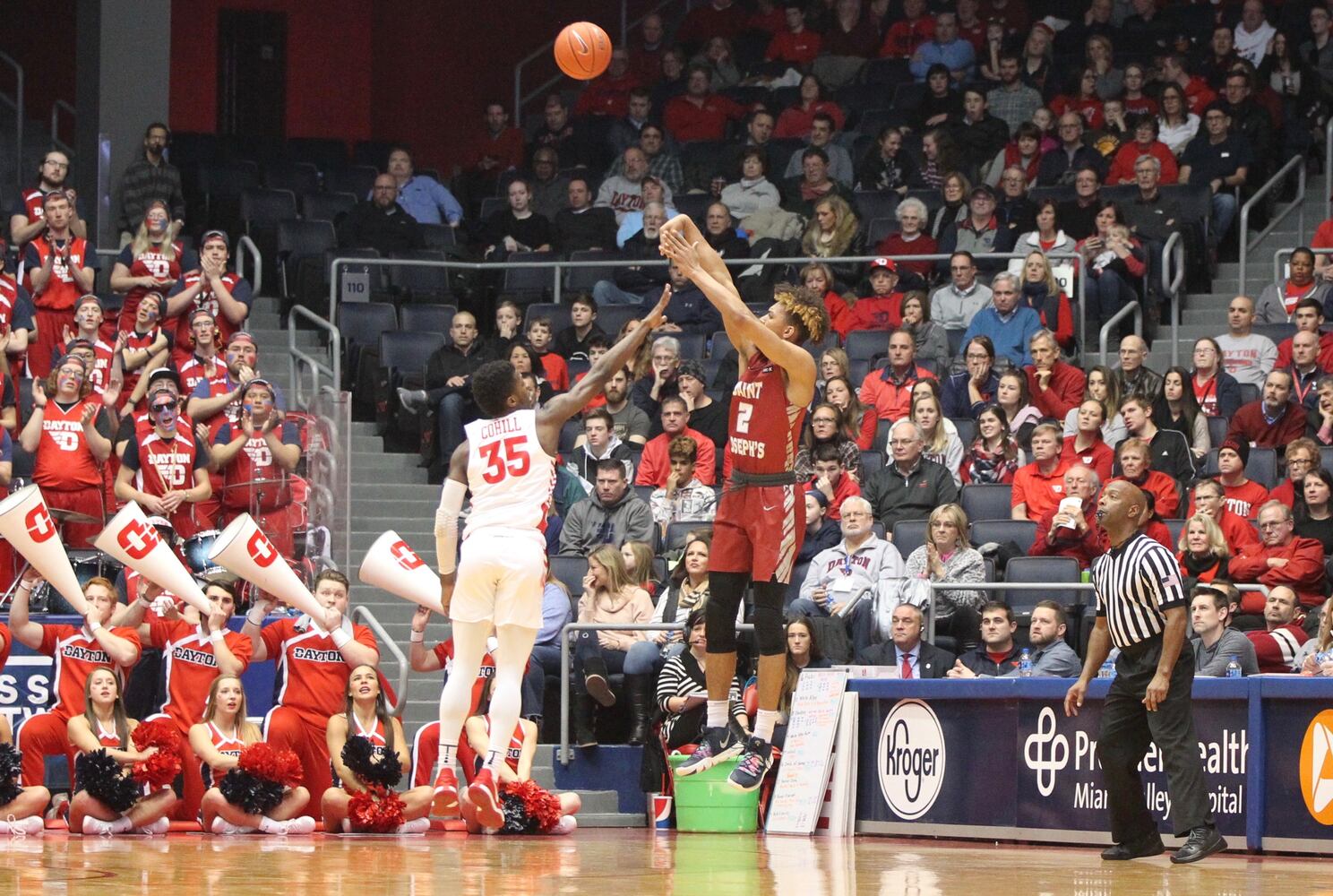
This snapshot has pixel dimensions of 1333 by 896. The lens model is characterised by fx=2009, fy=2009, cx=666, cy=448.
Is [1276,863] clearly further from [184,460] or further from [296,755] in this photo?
[184,460]

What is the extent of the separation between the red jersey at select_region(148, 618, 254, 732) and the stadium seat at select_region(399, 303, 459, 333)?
5798 mm

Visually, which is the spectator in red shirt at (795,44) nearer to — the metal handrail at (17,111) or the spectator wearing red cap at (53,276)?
the metal handrail at (17,111)

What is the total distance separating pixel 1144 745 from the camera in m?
10.2

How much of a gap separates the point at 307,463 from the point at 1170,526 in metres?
6.17

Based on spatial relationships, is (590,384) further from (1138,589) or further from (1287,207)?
(1287,207)

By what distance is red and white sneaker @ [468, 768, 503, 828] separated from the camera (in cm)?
956

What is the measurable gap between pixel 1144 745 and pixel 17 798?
6668 mm

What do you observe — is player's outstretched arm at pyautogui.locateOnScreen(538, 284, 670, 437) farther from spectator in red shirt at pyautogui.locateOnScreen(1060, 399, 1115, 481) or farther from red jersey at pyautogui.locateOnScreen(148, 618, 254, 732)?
spectator in red shirt at pyautogui.locateOnScreen(1060, 399, 1115, 481)

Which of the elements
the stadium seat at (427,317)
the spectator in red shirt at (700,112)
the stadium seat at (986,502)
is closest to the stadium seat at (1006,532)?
the stadium seat at (986,502)

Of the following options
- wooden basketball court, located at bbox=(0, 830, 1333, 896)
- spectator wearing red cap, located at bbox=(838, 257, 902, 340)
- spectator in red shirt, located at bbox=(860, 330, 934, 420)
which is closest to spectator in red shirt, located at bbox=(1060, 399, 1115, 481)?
spectator in red shirt, located at bbox=(860, 330, 934, 420)

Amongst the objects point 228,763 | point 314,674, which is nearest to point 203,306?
point 314,674

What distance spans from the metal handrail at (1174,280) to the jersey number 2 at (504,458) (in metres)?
8.51

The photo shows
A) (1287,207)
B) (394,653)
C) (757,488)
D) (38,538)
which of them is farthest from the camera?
(1287,207)

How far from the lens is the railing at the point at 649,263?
17.0 meters
